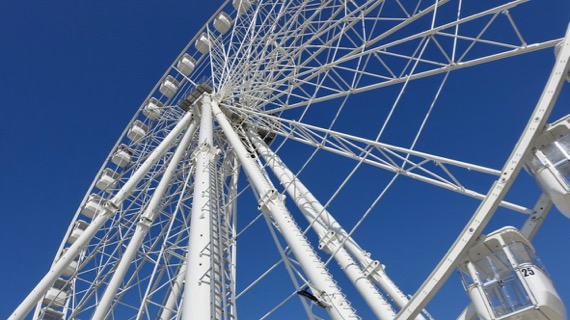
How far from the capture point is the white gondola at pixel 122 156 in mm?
18219

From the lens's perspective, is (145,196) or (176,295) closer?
(176,295)

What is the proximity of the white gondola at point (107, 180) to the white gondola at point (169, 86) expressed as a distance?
3806 millimetres

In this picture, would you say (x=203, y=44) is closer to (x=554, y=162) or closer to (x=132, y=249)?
(x=132, y=249)

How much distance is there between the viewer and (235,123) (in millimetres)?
13570

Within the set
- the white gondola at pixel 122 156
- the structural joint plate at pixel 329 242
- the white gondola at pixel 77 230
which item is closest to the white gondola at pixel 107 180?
the white gondola at pixel 122 156

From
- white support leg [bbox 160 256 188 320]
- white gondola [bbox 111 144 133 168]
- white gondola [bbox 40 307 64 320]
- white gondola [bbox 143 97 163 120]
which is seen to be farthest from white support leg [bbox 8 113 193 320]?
white gondola [bbox 143 97 163 120]

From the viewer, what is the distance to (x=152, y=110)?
1883 cm

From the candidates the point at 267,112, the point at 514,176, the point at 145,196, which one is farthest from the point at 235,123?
the point at 514,176

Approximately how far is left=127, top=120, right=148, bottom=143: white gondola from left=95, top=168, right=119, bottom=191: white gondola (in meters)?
1.57

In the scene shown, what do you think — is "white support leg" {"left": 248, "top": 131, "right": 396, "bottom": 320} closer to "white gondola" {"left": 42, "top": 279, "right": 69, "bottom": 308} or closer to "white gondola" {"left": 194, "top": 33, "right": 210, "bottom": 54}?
"white gondola" {"left": 194, "top": 33, "right": 210, "bottom": 54}

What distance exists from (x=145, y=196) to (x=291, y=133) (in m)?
5.86

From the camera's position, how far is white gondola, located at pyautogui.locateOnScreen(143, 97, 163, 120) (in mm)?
18828

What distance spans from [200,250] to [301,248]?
1596 millimetres

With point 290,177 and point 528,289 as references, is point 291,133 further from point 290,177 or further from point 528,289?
point 528,289
